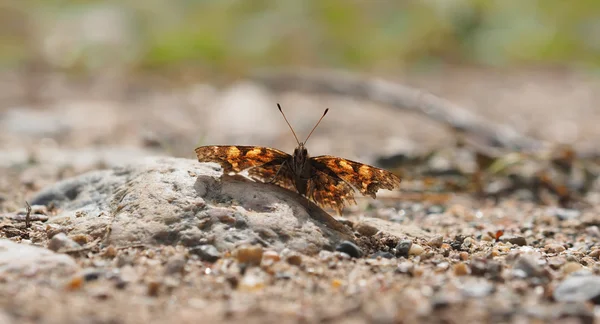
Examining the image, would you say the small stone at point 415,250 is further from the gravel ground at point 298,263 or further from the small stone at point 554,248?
the small stone at point 554,248

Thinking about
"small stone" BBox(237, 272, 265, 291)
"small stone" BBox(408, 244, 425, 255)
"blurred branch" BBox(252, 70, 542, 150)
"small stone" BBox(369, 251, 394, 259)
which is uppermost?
"blurred branch" BBox(252, 70, 542, 150)

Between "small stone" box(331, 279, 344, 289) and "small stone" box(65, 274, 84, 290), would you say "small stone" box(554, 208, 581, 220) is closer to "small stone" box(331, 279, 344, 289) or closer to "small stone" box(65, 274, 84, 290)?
"small stone" box(331, 279, 344, 289)

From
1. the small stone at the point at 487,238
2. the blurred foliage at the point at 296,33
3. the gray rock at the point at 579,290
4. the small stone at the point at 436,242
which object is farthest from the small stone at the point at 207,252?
the blurred foliage at the point at 296,33

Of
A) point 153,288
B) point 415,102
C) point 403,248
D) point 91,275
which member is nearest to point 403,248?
point 403,248

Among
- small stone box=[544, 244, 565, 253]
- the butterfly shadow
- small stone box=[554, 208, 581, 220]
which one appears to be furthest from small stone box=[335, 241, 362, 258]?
small stone box=[554, 208, 581, 220]

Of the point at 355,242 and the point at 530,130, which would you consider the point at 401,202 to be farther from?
the point at 530,130
